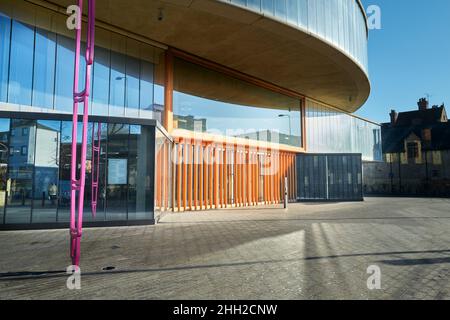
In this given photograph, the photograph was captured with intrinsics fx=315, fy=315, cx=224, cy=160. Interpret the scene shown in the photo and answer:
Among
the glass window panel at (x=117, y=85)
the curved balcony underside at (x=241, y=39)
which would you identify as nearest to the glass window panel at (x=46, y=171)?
the glass window panel at (x=117, y=85)

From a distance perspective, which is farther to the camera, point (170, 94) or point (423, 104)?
point (423, 104)

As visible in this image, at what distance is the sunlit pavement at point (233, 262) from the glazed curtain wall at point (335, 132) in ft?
49.9

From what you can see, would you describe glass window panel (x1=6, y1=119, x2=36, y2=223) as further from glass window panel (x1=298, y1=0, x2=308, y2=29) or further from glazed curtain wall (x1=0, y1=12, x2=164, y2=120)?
glass window panel (x1=298, y1=0, x2=308, y2=29)

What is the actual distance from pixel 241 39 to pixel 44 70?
8.30 m

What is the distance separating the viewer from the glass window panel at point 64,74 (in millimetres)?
12613

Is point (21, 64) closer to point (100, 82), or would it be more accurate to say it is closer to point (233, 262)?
point (100, 82)

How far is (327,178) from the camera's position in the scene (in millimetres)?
24578

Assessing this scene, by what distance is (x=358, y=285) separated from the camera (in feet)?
16.3

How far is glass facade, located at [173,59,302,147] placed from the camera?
16.7 metres

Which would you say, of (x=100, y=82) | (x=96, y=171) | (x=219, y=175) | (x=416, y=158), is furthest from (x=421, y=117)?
(x=96, y=171)

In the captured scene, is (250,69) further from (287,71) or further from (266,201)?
(266,201)

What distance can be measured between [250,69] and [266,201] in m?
8.87

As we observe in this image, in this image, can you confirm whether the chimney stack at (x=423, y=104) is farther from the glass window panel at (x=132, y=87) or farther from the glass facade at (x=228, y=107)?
the glass window panel at (x=132, y=87)
